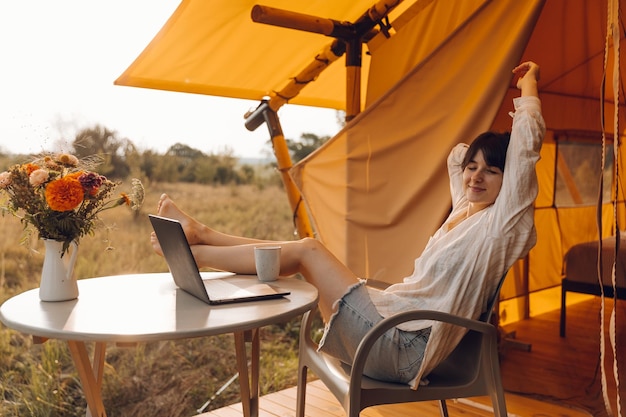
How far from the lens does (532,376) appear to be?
2.88m

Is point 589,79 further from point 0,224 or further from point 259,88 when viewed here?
point 0,224

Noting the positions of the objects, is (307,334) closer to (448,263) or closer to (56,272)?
(448,263)

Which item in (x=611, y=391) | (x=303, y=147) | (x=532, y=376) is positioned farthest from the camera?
(x=303, y=147)

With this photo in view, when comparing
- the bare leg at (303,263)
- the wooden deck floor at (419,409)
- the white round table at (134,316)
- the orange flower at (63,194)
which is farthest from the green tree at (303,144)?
the orange flower at (63,194)

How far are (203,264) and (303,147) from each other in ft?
14.6

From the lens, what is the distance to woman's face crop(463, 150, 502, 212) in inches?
70.7

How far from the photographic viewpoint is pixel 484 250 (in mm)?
1676

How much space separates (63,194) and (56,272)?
0.76 ft

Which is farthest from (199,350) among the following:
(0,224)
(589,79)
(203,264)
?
(589,79)

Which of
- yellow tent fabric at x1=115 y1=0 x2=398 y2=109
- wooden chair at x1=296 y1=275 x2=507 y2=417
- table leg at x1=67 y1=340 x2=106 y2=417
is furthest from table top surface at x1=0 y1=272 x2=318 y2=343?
yellow tent fabric at x1=115 y1=0 x2=398 y2=109

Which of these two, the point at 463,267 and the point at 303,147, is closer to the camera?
the point at 463,267

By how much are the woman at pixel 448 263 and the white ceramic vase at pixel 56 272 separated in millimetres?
410

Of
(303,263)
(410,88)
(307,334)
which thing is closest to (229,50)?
(410,88)

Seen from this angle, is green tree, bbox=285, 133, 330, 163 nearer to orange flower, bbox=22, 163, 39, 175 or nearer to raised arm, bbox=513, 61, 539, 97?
raised arm, bbox=513, 61, 539, 97
